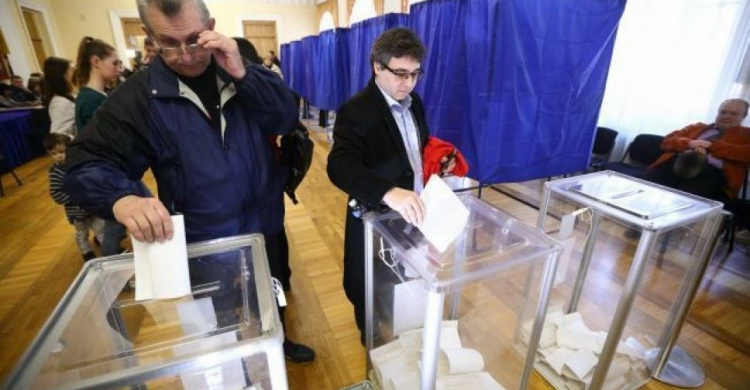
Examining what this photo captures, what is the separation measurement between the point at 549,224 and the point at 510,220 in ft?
6.06

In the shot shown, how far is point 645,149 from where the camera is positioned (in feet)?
9.39

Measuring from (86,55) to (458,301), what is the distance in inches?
87.6

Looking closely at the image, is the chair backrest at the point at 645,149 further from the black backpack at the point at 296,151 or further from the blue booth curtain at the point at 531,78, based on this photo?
the black backpack at the point at 296,151

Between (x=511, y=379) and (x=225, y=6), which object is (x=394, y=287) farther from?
(x=225, y=6)

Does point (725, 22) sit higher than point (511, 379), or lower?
higher

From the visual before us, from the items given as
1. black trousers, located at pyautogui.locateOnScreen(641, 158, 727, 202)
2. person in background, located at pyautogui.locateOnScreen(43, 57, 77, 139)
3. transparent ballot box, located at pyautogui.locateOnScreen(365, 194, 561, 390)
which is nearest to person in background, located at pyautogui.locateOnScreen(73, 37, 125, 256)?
person in background, located at pyautogui.locateOnScreen(43, 57, 77, 139)

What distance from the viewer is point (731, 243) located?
234 centimetres

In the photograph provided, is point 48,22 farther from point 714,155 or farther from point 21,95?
point 714,155

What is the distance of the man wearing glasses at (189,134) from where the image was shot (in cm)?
77

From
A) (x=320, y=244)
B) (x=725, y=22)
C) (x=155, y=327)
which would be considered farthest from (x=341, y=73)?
(x=155, y=327)

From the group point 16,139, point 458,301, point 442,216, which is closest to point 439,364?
Answer: point 458,301

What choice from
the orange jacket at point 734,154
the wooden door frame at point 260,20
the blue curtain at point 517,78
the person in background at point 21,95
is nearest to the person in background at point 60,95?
the blue curtain at point 517,78

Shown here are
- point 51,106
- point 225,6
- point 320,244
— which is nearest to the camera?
point 51,106

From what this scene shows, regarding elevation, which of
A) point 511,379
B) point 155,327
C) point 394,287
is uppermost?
point 155,327
